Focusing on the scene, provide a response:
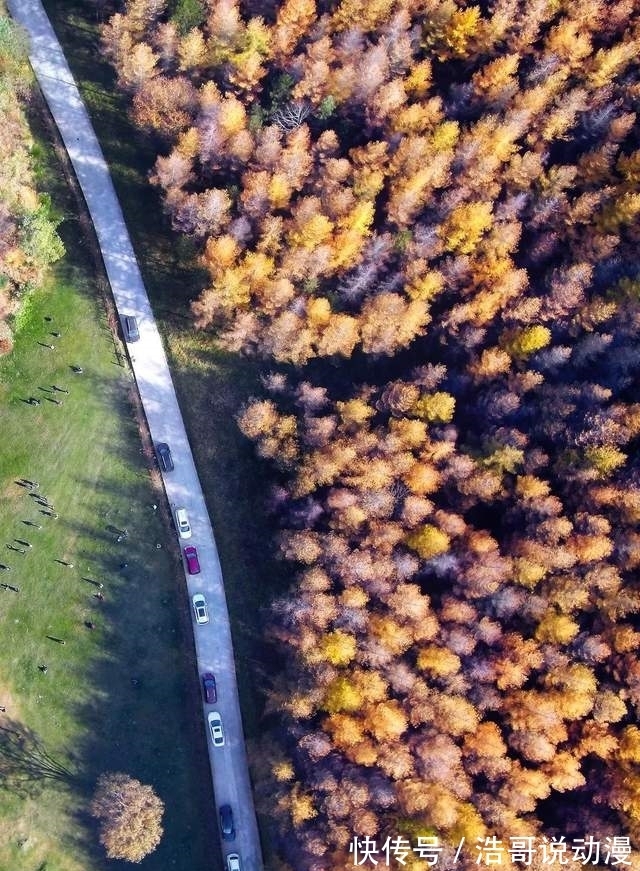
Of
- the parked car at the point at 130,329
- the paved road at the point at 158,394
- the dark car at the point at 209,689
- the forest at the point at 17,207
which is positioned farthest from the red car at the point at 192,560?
the forest at the point at 17,207

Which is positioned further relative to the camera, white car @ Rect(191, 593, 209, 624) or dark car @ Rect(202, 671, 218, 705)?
white car @ Rect(191, 593, 209, 624)

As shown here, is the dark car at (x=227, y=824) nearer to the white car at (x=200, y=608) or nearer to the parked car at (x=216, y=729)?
the parked car at (x=216, y=729)

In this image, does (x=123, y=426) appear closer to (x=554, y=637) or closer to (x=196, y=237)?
(x=196, y=237)

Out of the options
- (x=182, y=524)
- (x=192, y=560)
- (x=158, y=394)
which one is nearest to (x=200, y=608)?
(x=192, y=560)

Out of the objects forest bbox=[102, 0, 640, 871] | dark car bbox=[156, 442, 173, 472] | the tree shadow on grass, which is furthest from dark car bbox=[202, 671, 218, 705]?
dark car bbox=[156, 442, 173, 472]

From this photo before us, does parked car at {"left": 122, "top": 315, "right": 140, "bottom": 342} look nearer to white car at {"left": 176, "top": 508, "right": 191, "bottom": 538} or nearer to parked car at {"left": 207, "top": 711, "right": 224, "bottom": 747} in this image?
white car at {"left": 176, "top": 508, "right": 191, "bottom": 538}

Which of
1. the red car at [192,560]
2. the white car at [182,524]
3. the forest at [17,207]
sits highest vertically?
the forest at [17,207]
